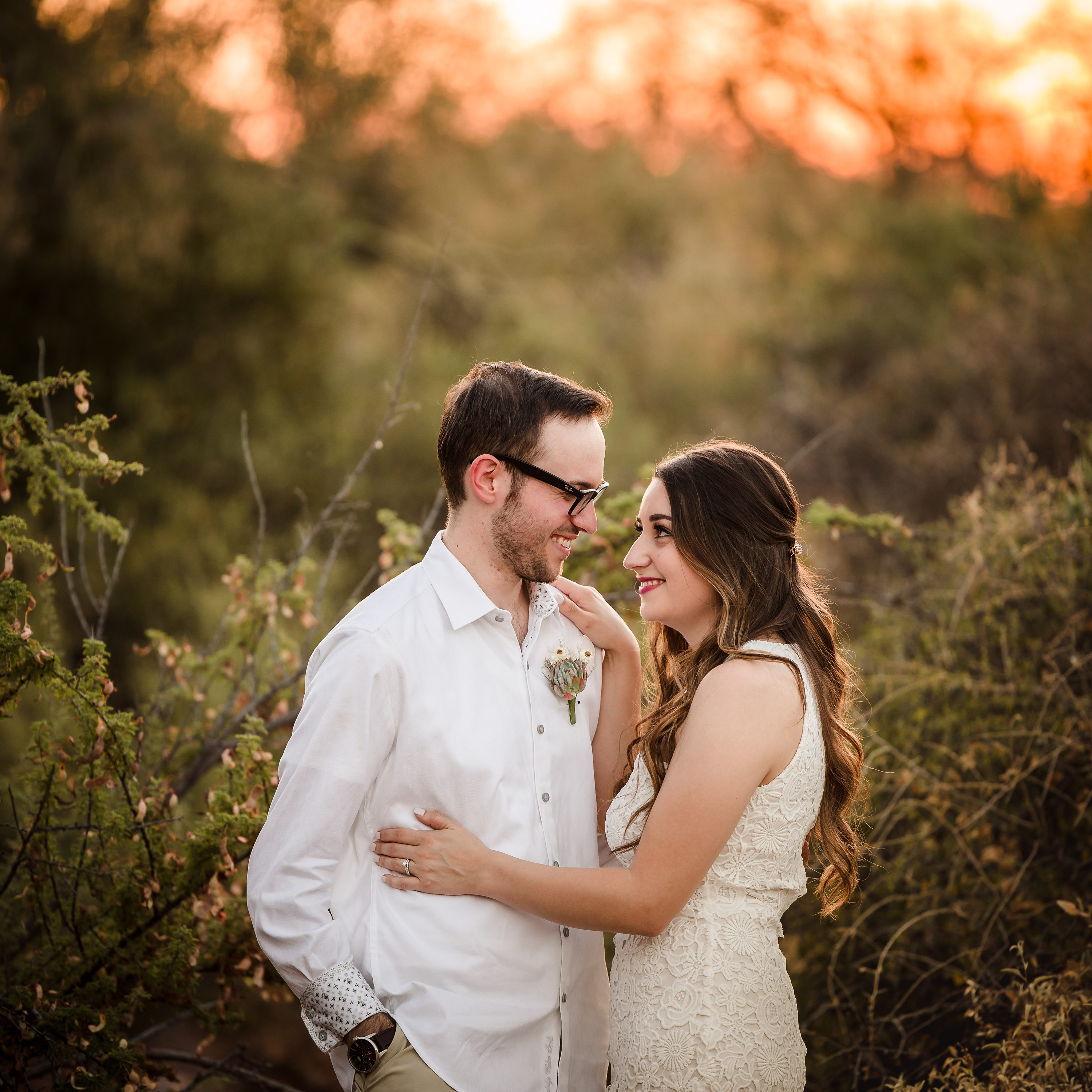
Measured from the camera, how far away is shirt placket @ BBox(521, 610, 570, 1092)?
241 cm

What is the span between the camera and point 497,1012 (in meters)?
2.28

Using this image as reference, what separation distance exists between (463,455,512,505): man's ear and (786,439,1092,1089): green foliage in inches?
76.6

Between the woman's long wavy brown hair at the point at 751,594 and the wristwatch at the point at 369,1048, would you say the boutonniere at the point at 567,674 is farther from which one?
the wristwatch at the point at 369,1048

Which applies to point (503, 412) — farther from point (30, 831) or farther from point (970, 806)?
point (970, 806)

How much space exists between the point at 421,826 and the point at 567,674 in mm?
550

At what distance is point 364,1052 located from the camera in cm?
214

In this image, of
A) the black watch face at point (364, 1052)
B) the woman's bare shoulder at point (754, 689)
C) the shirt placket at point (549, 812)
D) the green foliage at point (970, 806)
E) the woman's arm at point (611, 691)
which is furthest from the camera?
the green foliage at point (970, 806)

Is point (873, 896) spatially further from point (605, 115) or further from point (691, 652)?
point (605, 115)

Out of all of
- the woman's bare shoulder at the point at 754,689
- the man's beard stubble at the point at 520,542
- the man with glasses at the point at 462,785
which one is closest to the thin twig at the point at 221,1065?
the man with glasses at the point at 462,785

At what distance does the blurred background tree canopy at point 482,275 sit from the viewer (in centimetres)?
812

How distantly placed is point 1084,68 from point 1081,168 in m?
1.21

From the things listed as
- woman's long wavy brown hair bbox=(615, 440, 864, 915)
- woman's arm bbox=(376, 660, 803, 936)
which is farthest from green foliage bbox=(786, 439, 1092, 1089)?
woman's arm bbox=(376, 660, 803, 936)

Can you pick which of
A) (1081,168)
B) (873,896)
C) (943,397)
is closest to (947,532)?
(873,896)

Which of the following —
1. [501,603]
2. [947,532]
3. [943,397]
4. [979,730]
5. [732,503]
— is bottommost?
[943,397]
